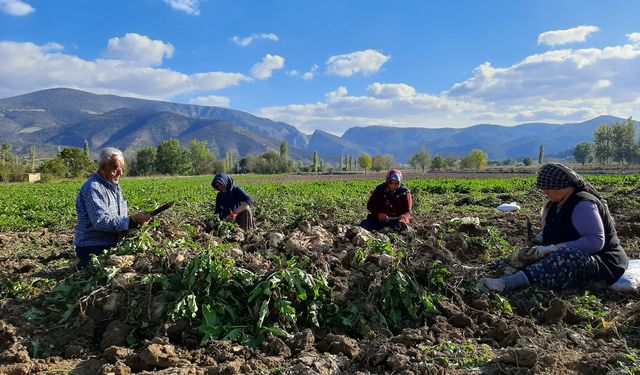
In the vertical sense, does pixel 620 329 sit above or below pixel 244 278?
below

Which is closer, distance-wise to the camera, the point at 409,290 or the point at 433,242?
the point at 409,290

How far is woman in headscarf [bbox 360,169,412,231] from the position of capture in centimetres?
744

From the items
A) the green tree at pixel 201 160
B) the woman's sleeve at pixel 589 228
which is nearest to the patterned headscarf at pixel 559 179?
the woman's sleeve at pixel 589 228

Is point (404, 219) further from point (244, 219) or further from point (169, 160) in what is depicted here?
point (169, 160)

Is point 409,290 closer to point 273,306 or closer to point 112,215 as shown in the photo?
point 273,306

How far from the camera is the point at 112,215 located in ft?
16.2

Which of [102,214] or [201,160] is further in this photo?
[201,160]

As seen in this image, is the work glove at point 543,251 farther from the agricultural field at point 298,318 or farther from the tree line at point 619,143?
the tree line at point 619,143

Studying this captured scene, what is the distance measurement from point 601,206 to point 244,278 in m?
3.57

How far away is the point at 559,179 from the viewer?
4.30 m

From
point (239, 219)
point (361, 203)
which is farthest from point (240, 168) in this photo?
point (239, 219)

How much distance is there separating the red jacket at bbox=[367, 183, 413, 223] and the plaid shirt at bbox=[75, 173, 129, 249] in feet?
14.0

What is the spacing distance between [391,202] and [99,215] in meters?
4.71

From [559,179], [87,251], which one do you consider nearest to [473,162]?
[559,179]
